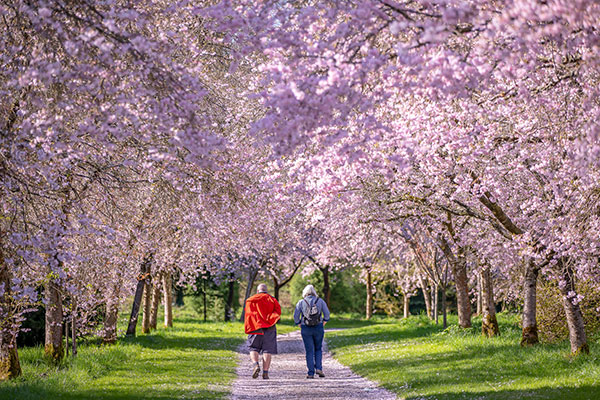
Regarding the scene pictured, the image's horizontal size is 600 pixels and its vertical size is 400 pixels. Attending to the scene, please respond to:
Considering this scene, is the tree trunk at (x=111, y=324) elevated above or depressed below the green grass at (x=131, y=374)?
above

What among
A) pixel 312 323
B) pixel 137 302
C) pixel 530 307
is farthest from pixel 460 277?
pixel 137 302

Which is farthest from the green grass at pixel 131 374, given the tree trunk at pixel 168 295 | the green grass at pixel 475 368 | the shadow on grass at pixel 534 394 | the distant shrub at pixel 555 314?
the distant shrub at pixel 555 314

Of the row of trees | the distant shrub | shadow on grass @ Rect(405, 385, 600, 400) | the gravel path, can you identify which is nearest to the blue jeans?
the gravel path

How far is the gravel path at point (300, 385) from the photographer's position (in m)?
12.1

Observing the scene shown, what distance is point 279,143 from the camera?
7469 mm

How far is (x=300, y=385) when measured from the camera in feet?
44.9

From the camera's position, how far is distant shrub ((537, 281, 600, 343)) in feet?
55.4

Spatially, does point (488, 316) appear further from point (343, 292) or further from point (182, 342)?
point (343, 292)

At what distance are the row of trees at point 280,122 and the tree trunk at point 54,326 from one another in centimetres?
5

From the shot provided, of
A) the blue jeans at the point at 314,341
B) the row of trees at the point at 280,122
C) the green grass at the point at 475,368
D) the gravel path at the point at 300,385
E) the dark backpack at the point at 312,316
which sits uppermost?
the row of trees at the point at 280,122

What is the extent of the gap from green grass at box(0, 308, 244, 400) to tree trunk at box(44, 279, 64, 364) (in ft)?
0.90

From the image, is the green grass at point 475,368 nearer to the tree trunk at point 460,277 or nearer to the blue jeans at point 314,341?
the tree trunk at point 460,277

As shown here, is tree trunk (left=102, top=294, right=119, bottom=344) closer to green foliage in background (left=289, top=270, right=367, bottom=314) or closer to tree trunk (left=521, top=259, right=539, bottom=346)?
tree trunk (left=521, top=259, right=539, bottom=346)

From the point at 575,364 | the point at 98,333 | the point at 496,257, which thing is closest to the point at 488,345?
the point at 496,257
